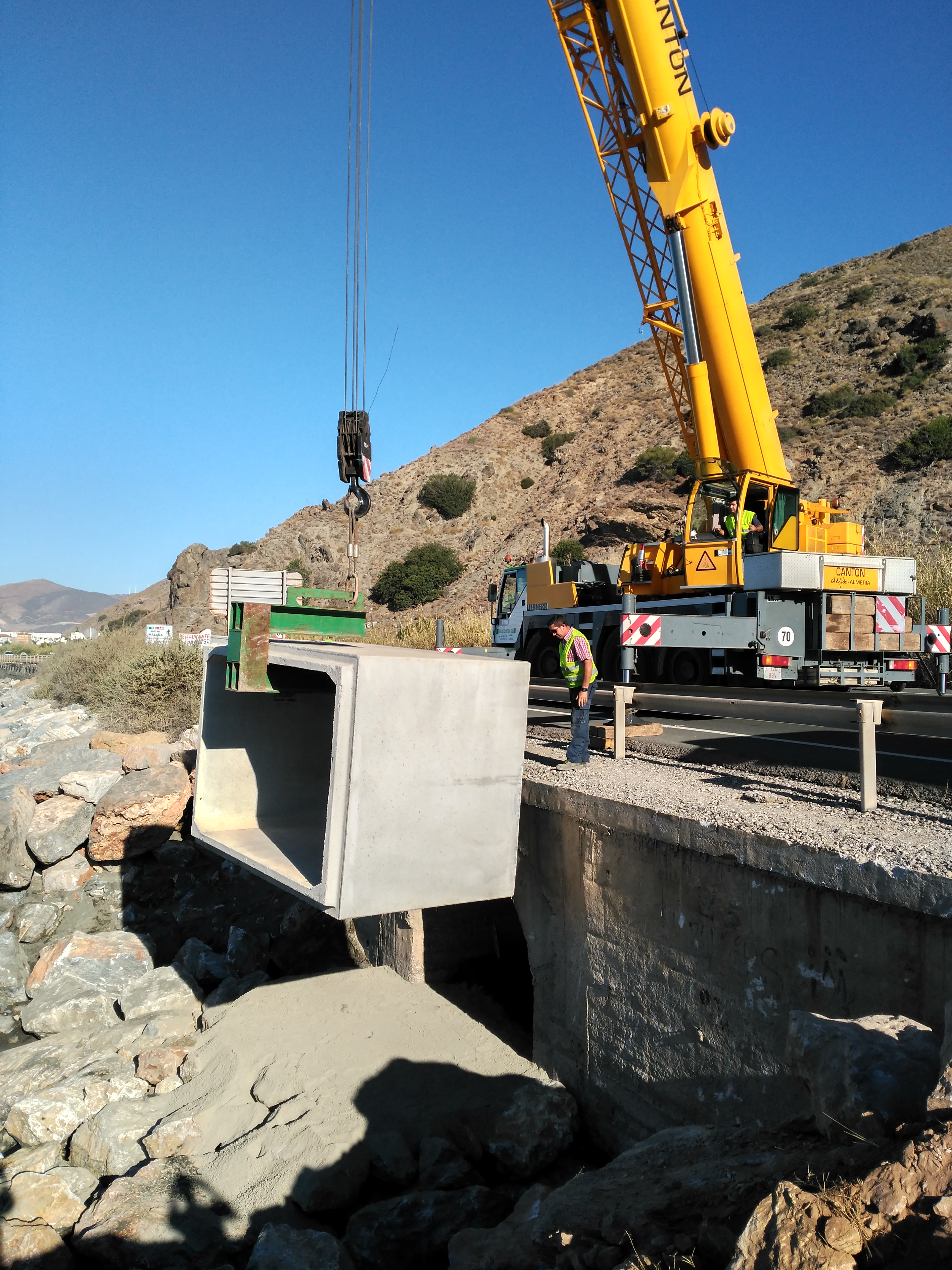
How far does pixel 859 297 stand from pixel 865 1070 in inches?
1869

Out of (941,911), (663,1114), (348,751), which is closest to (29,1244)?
(348,751)

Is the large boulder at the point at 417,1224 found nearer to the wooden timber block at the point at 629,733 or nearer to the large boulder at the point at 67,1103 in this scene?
the large boulder at the point at 67,1103

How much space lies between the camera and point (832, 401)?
3459 centimetres

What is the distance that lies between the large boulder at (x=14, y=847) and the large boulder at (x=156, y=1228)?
596cm

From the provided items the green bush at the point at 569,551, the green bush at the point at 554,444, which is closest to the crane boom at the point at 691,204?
the green bush at the point at 569,551

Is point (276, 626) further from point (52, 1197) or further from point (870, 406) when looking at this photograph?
point (870, 406)

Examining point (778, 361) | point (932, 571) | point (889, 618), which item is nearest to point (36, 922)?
point (889, 618)

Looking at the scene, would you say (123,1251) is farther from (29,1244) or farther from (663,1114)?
(663,1114)

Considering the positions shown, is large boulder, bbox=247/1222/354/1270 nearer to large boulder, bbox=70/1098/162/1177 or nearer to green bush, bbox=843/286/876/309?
large boulder, bbox=70/1098/162/1177

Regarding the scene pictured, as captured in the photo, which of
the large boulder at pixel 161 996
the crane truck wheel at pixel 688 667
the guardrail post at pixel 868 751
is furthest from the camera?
the crane truck wheel at pixel 688 667

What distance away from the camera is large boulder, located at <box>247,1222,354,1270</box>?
4141 millimetres

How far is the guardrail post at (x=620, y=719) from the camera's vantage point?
7.11 metres

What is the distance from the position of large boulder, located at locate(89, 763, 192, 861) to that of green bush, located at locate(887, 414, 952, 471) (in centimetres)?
2520

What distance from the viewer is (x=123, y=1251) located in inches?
181
